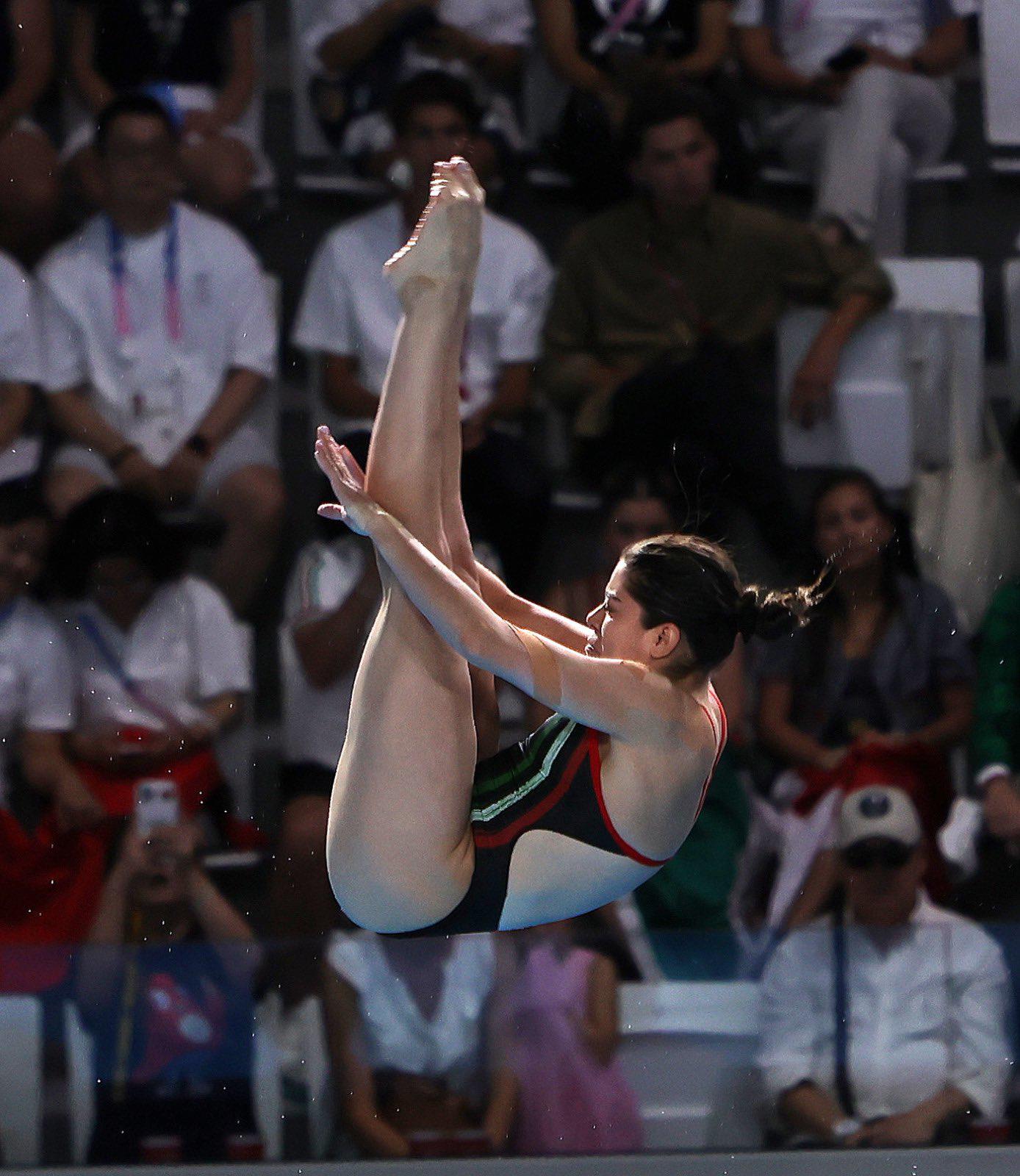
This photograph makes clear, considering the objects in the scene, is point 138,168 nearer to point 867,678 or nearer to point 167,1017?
point 167,1017

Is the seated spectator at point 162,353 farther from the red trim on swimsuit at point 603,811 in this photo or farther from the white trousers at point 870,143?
the red trim on swimsuit at point 603,811

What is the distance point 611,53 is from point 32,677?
7.00 feet

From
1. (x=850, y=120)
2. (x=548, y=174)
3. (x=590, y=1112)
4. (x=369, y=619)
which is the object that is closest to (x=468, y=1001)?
(x=590, y=1112)

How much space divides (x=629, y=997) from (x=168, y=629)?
133 cm

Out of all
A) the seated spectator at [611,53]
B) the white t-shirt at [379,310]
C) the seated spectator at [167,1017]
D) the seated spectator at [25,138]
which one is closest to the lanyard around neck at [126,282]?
the seated spectator at [25,138]

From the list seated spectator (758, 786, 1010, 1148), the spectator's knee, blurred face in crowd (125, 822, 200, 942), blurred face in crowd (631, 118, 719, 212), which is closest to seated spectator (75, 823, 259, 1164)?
blurred face in crowd (125, 822, 200, 942)

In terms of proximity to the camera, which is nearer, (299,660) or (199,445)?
(299,660)

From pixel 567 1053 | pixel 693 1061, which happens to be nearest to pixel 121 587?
pixel 567 1053

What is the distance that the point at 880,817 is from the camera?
361 cm

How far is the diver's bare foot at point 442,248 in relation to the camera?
2.21 meters

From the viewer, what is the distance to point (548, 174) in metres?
4.16

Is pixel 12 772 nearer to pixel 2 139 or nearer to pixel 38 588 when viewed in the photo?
pixel 38 588

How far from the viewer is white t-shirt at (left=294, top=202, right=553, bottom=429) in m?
3.99

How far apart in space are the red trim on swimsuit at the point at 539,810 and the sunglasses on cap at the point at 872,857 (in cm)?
153
